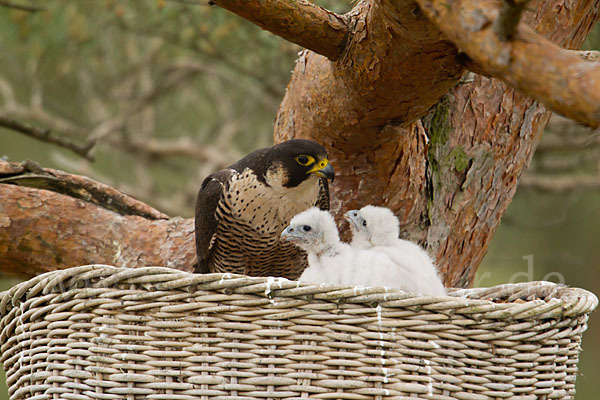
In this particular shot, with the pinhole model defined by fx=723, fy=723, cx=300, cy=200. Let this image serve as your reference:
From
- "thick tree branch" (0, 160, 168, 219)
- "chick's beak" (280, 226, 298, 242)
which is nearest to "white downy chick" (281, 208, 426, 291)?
"chick's beak" (280, 226, 298, 242)

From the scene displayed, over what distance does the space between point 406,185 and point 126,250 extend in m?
1.17

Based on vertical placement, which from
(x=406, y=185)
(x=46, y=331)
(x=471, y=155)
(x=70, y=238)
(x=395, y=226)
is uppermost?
(x=471, y=155)

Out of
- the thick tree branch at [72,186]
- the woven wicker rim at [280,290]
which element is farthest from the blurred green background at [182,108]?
the woven wicker rim at [280,290]

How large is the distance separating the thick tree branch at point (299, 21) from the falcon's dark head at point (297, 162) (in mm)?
412

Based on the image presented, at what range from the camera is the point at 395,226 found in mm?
2514

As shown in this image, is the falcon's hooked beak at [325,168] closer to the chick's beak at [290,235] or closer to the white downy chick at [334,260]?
the white downy chick at [334,260]

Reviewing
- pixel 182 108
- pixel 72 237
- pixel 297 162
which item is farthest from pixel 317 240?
pixel 182 108

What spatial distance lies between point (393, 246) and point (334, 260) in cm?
22

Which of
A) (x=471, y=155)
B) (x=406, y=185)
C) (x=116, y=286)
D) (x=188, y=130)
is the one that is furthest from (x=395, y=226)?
(x=188, y=130)

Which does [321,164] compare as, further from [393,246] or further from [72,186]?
[72,186]

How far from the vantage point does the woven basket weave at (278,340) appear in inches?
69.6

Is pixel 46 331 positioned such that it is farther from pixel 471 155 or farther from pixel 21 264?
pixel 471 155

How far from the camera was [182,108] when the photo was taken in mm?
7844

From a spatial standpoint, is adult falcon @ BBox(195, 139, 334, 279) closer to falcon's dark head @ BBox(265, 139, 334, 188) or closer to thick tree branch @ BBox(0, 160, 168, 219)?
falcon's dark head @ BBox(265, 139, 334, 188)
